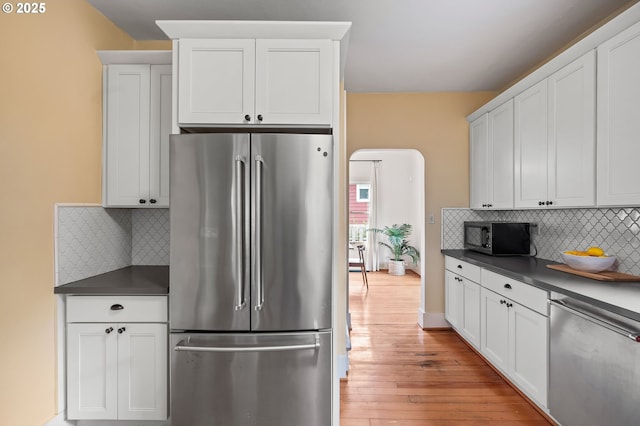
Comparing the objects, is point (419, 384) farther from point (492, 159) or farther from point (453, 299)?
point (492, 159)

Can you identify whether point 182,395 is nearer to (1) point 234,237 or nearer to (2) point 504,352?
(1) point 234,237

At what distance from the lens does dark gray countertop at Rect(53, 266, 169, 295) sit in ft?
6.18

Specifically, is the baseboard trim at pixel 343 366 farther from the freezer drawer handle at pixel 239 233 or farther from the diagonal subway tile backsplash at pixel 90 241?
the diagonal subway tile backsplash at pixel 90 241

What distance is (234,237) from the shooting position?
1.75m

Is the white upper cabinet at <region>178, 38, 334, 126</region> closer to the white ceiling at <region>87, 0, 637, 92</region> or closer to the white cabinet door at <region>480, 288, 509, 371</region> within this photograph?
the white ceiling at <region>87, 0, 637, 92</region>

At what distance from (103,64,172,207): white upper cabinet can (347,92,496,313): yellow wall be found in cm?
214

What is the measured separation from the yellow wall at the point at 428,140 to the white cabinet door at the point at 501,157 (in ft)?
1.55

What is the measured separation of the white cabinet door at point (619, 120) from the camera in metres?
1.75

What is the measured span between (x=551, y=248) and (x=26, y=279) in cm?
386

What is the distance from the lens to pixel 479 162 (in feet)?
11.6

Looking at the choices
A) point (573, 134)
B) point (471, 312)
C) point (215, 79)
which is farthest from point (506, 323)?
point (215, 79)

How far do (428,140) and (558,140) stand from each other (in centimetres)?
153

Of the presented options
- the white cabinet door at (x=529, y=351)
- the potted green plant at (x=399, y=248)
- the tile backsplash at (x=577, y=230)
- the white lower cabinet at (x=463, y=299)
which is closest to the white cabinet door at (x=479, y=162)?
the tile backsplash at (x=577, y=230)

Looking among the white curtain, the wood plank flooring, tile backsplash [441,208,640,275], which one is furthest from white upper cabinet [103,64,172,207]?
the white curtain
